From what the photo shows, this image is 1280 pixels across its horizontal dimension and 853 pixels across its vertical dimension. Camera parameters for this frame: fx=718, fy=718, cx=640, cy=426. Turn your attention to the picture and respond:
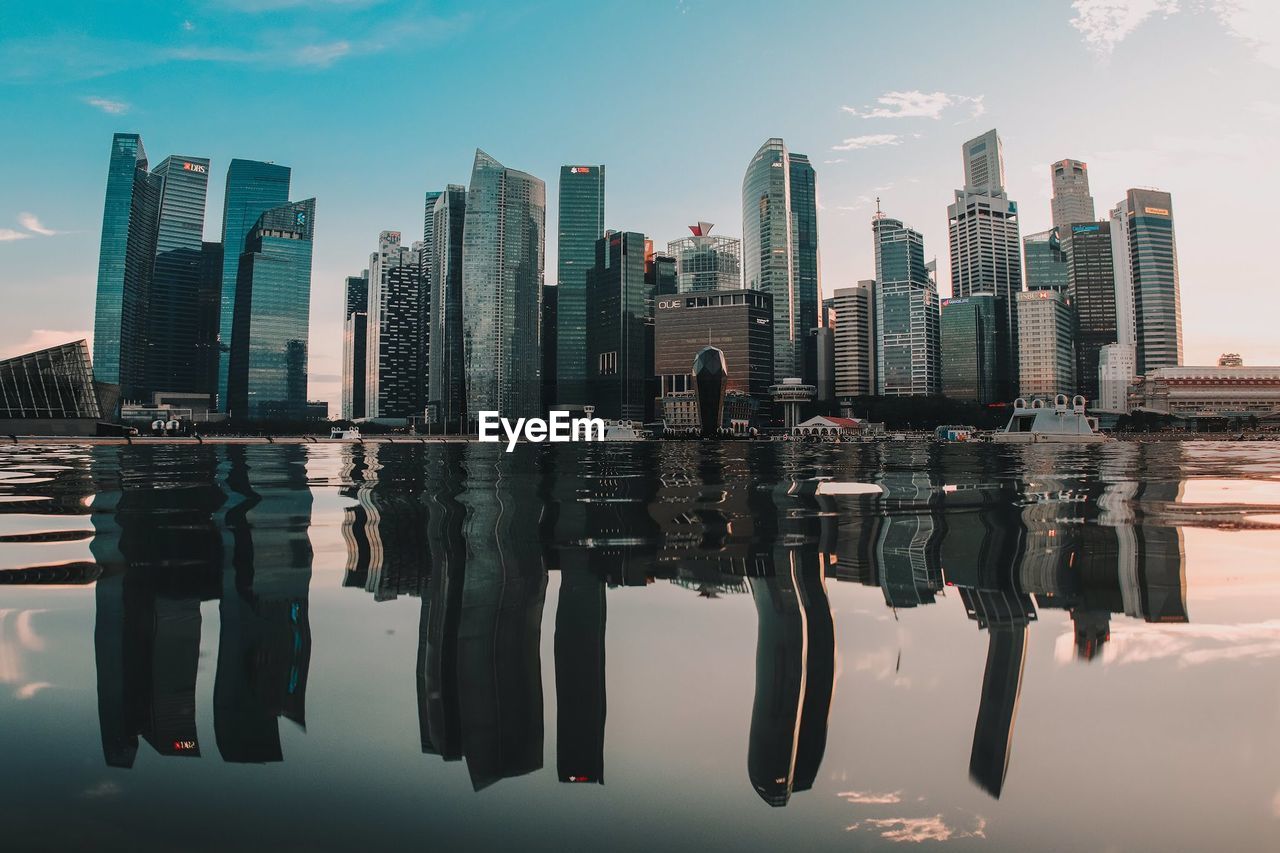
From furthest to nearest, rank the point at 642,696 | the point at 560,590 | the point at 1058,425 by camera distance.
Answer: the point at 1058,425 < the point at 560,590 < the point at 642,696

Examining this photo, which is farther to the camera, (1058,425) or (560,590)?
(1058,425)

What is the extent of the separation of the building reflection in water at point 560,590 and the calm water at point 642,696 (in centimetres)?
4

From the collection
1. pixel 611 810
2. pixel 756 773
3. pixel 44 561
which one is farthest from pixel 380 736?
pixel 44 561

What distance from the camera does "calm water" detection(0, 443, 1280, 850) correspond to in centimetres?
291

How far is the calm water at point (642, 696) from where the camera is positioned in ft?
Answer: 9.54

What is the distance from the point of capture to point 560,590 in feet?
22.7

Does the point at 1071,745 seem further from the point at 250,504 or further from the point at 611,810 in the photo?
the point at 250,504

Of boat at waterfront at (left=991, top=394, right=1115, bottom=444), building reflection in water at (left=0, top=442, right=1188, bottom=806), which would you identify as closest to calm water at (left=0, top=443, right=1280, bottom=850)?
building reflection in water at (left=0, top=442, right=1188, bottom=806)

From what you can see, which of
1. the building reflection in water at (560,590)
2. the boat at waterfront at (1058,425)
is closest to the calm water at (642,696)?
the building reflection in water at (560,590)

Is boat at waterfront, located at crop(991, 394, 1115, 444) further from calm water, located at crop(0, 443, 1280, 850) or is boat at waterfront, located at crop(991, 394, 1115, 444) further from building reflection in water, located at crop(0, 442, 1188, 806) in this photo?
calm water, located at crop(0, 443, 1280, 850)

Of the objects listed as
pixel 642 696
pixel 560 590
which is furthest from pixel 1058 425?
pixel 642 696

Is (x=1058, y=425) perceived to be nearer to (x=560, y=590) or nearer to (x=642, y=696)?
(x=560, y=590)

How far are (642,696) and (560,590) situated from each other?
2799 millimetres

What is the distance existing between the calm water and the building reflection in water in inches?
1.5
